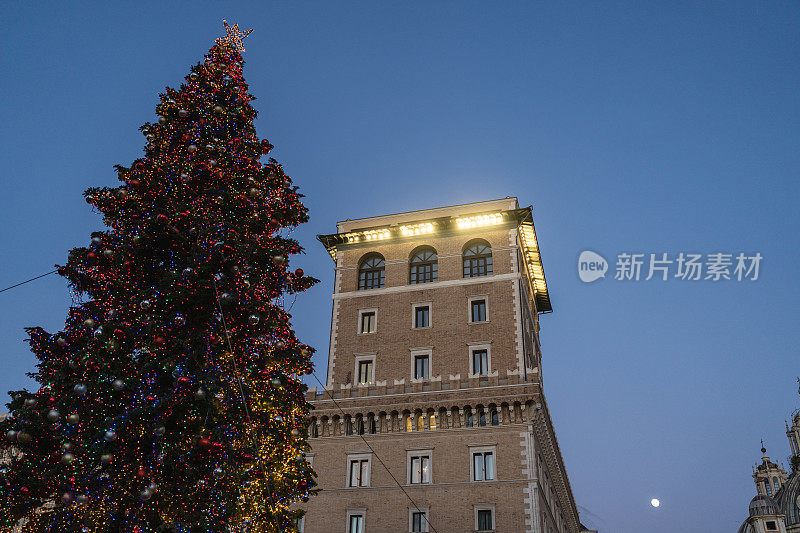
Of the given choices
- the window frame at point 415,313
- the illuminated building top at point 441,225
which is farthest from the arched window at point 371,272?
the window frame at point 415,313

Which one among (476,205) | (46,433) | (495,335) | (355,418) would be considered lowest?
(46,433)

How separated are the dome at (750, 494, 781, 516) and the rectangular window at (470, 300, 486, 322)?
86.1 meters

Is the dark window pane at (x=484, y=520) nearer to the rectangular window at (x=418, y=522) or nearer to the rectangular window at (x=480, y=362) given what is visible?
the rectangular window at (x=418, y=522)

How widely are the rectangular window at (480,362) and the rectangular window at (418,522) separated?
9.22 m

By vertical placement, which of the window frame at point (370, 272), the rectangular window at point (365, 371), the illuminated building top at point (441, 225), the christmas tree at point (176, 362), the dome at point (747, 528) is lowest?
the christmas tree at point (176, 362)

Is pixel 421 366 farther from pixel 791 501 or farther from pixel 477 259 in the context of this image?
pixel 791 501

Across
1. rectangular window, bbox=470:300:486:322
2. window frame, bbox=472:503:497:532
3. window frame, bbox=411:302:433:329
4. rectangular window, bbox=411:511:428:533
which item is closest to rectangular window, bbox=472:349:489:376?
rectangular window, bbox=470:300:486:322

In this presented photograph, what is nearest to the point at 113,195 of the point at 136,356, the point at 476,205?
the point at 136,356

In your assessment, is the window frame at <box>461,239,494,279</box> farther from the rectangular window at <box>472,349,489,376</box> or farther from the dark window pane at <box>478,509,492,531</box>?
the dark window pane at <box>478,509,492,531</box>

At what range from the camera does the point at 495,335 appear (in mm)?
43375

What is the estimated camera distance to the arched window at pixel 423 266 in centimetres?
4722

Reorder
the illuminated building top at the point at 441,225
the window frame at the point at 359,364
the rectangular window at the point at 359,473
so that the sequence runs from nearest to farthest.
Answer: the rectangular window at the point at 359,473 → the window frame at the point at 359,364 → the illuminated building top at the point at 441,225

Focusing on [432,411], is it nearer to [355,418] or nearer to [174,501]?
[355,418]

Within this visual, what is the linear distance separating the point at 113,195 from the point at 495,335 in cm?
2904
